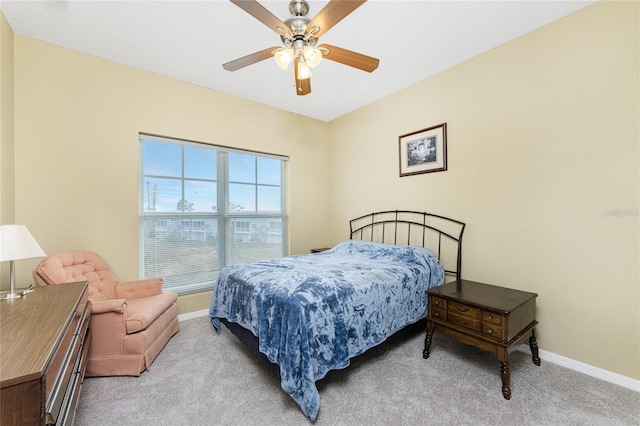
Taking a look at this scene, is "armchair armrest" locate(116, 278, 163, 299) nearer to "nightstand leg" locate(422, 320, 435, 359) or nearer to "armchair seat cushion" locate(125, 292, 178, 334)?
"armchair seat cushion" locate(125, 292, 178, 334)

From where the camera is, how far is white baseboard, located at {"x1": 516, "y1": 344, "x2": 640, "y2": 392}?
6.34 feet

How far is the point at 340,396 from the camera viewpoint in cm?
185

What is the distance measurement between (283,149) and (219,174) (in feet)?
3.56

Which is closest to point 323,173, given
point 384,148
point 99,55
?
point 384,148

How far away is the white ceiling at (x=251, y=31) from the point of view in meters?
2.10

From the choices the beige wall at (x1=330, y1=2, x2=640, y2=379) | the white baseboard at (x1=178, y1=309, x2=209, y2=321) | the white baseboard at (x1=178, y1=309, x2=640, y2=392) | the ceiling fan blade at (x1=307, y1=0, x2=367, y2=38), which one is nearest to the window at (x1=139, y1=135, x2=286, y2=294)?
the white baseboard at (x1=178, y1=309, x2=209, y2=321)

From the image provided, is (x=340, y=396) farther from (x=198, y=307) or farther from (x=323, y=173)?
(x=323, y=173)

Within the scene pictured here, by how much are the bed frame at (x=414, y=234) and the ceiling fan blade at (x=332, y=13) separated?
2334 millimetres

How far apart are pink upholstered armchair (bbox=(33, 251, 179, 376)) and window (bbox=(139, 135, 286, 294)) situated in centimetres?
70

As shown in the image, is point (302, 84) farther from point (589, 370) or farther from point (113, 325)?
point (589, 370)

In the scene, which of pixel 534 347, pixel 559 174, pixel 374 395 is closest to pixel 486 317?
pixel 534 347

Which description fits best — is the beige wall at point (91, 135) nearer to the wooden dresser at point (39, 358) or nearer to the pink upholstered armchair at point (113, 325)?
the pink upholstered armchair at point (113, 325)

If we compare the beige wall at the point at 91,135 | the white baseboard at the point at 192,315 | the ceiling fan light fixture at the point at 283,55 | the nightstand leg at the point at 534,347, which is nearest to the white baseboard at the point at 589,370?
the nightstand leg at the point at 534,347

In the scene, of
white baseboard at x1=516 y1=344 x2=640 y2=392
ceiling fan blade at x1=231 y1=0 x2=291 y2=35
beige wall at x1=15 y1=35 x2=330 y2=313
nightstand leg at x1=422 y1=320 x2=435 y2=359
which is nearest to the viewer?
ceiling fan blade at x1=231 y1=0 x2=291 y2=35
